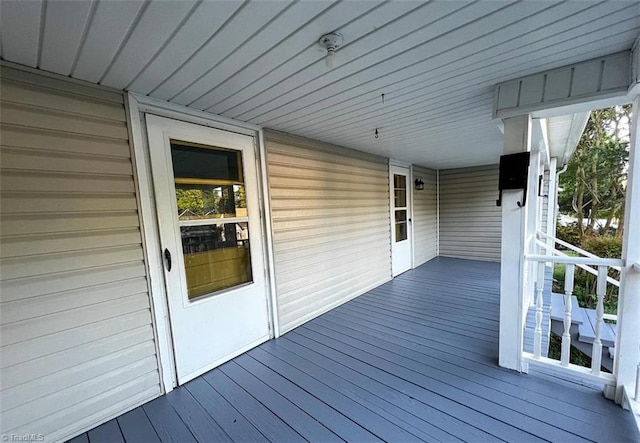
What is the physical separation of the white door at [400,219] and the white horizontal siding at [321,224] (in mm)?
418

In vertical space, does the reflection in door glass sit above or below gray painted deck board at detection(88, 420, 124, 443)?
above

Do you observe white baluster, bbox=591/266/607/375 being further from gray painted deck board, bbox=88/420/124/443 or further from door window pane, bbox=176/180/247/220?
gray painted deck board, bbox=88/420/124/443

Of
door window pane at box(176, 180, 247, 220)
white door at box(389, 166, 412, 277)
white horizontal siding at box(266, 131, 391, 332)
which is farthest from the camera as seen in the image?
white door at box(389, 166, 412, 277)

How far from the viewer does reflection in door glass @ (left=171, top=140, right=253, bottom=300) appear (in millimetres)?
2107

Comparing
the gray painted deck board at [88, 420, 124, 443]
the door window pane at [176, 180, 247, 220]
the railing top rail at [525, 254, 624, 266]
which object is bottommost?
the gray painted deck board at [88, 420, 124, 443]

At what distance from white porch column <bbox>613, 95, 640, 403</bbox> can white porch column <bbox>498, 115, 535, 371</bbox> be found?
0.50 metres

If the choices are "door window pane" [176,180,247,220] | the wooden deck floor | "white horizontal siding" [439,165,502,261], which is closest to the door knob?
"door window pane" [176,180,247,220]

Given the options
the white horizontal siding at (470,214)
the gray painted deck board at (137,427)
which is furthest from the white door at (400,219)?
the gray painted deck board at (137,427)

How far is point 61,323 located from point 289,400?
153cm

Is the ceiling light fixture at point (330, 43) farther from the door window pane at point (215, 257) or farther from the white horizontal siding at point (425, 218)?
the white horizontal siding at point (425, 218)

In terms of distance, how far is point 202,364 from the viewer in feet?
7.28

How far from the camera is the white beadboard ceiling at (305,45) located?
3.51 feet

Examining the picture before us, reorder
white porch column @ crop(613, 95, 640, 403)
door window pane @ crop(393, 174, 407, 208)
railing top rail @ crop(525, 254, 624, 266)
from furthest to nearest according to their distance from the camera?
door window pane @ crop(393, 174, 407, 208)
railing top rail @ crop(525, 254, 624, 266)
white porch column @ crop(613, 95, 640, 403)

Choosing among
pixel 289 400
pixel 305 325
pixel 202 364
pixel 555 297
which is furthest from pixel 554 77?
pixel 555 297
